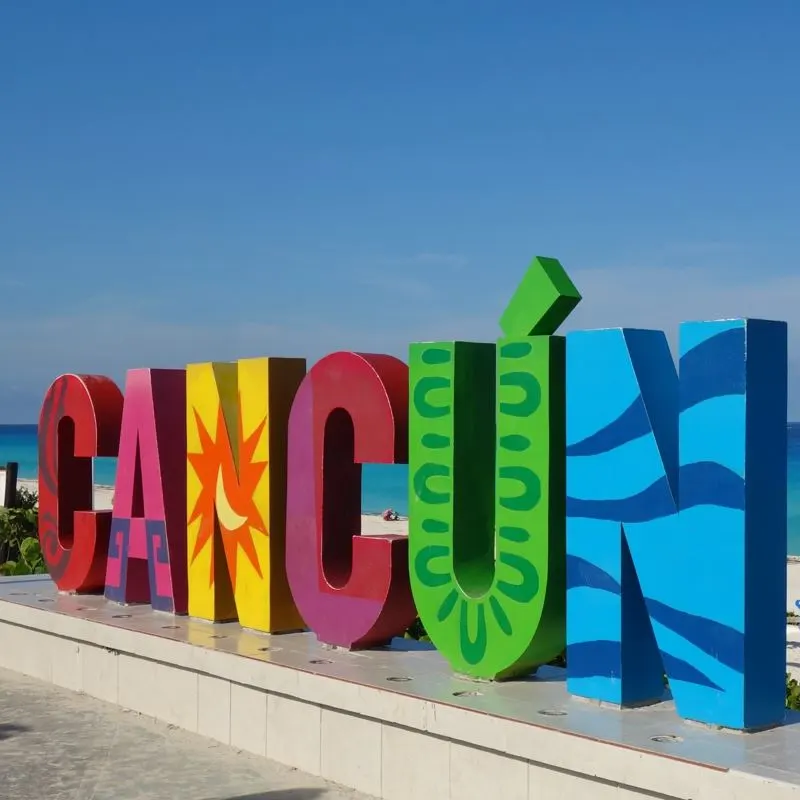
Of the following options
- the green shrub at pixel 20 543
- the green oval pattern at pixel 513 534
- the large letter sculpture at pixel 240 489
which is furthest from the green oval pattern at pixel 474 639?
the green shrub at pixel 20 543

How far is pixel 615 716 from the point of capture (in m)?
8.12

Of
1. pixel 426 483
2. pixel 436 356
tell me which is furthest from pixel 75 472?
pixel 436 356

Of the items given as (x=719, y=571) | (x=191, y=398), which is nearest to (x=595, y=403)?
(x=719, y=571)

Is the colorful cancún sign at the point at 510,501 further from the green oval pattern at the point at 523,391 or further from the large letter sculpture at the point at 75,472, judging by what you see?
the large letter sculpture at the point at 75,472

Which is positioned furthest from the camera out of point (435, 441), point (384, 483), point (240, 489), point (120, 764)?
point (384, 483)

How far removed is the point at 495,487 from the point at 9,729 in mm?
5064

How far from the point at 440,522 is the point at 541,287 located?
2.00 metres

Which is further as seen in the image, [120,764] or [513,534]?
[120,764]

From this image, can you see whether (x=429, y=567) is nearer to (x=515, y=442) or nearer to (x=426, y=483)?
(x=426, y=483)

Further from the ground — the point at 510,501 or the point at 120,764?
the point at 510,501

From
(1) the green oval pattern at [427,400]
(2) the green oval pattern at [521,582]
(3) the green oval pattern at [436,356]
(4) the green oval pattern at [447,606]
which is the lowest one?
(4) the green oval pattern at [447,606]

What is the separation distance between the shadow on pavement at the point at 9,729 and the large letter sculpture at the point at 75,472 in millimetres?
2891

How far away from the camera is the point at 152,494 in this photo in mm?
12727

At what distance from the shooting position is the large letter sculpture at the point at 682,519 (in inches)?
298
